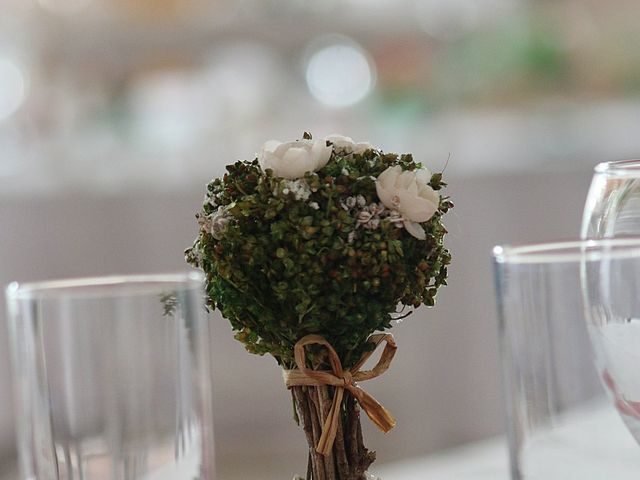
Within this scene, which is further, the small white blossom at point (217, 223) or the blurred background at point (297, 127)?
the blurred background at point (297, 127)

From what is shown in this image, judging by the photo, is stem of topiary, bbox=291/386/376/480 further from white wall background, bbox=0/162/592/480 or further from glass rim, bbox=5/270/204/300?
white wall background, bbox=0/162/592/480

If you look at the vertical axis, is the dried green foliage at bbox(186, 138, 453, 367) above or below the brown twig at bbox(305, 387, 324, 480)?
above

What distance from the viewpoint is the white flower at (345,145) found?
543mm

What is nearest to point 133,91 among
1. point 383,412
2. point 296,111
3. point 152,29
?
point 152,29

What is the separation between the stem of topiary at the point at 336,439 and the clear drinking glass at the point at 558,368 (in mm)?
174

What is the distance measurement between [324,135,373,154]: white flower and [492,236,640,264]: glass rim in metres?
0.18

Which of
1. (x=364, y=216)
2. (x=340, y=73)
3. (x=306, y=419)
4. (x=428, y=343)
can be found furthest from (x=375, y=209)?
(x=340, y=73)

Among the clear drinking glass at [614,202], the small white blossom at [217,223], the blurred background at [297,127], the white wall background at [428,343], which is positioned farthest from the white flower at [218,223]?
the white wall background at [428,343]

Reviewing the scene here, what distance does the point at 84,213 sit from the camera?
85.1 inches

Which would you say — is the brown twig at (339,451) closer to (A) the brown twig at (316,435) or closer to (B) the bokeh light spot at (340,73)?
(A) the brown twig at (316,435)

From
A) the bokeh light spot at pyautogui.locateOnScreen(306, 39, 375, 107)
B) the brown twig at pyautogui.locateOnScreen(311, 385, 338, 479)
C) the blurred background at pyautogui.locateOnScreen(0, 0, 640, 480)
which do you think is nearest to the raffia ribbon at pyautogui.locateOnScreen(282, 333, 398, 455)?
the brown twig at pyautogui.locateOnScreen(311, 385, 338, 479)

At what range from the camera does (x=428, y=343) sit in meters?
2.33

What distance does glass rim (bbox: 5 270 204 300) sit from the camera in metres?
0.41

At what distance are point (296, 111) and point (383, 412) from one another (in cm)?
198
